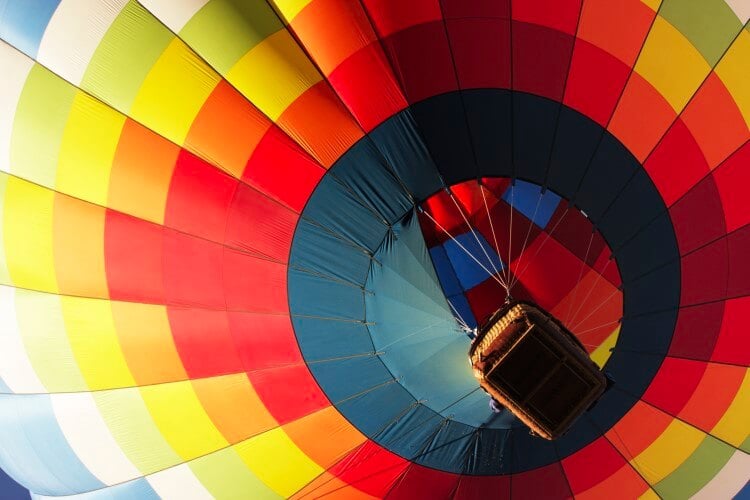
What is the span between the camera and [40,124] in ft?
13.5

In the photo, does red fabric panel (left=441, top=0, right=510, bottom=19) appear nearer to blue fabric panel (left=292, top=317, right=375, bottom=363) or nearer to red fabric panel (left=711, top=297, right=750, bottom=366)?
blue fabric panel (left=292, top=317, right=375, bottom=363)

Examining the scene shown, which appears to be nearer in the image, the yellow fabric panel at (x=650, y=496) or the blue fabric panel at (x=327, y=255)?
the blue fabric panel at (x=327, y=255)

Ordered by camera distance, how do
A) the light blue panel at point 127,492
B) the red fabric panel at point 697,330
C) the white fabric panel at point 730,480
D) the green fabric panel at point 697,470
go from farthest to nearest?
the light blue panel at point 127,492 < the white fabric panel at point 730,480 < the green fabric panel at point 697,470 < the red fabric panel at point 697,330

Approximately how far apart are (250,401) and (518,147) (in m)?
2.13

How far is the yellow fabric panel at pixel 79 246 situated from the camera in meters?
4.14

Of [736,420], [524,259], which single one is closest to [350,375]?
[524,259]

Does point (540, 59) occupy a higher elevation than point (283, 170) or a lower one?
lower

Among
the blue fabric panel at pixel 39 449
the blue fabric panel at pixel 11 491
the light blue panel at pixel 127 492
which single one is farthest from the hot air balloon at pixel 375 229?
the blue fabric panel at pixel 11 491

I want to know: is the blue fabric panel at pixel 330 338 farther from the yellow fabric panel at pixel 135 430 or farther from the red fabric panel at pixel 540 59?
the red fabric panel at pixel 540 59

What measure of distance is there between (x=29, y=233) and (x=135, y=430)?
144cm

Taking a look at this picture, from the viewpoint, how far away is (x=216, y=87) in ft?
11.9

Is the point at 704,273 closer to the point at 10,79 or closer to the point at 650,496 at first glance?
the point at 650,496

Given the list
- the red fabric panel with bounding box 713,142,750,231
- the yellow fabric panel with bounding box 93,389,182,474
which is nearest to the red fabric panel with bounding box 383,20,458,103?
the red fabric panel with bounding box 713,142,750,231

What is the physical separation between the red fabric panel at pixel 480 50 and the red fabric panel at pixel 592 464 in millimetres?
2321
